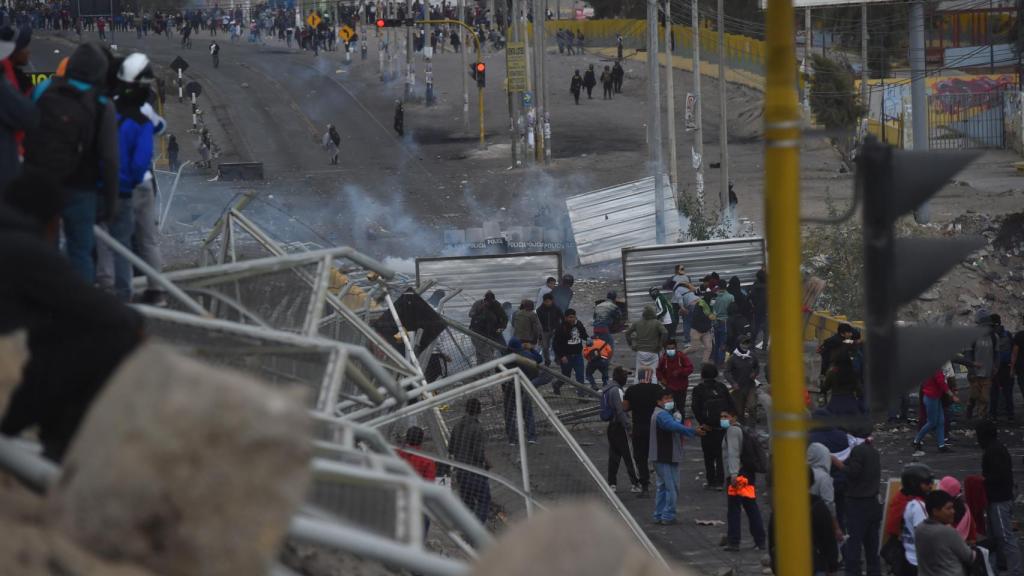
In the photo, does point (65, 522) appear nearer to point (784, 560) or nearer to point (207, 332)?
point (784, 560)

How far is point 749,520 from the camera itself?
507 inches

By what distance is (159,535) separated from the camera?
3170 mm

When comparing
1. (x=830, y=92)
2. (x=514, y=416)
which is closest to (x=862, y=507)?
(x=514, y=416)

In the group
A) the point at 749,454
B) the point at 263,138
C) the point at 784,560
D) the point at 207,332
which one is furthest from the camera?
the point at 263,138

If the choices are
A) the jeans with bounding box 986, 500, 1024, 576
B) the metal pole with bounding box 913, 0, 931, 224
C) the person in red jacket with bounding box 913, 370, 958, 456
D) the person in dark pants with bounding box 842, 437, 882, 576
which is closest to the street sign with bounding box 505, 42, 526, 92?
the metal pole with bounding box 913, 0, 931, 224

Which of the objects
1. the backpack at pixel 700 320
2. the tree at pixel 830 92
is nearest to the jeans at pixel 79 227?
the backpack at pixel 700 320

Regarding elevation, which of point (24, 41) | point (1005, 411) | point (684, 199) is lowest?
point (1005, 411)

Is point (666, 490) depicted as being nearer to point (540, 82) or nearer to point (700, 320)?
point (700, 320)

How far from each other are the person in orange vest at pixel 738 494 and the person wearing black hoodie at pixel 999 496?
1931 millimetres

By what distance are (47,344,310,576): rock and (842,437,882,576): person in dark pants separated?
8.71 metres

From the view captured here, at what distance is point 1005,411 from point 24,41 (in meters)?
14.7

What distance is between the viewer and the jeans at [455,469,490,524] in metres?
8.19

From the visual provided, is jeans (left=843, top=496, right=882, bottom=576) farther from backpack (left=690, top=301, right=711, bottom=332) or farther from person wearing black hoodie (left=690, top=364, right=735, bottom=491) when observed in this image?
backpack (left=690, top=301, right=711, bottom=332)

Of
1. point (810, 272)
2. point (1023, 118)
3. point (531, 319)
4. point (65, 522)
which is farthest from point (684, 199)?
point (65, 522)
